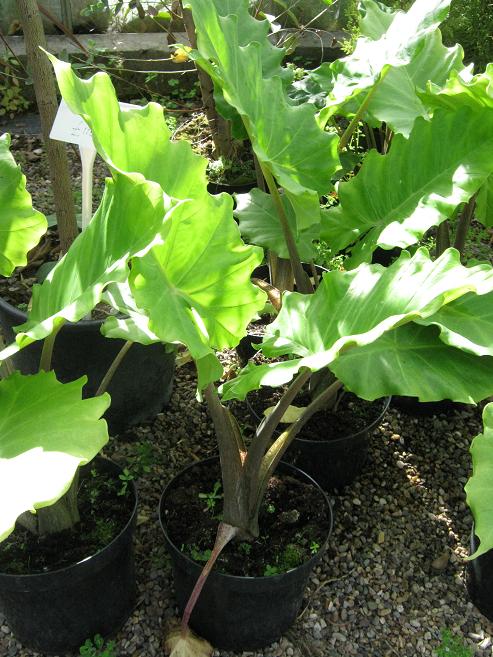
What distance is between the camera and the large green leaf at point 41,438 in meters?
0.85

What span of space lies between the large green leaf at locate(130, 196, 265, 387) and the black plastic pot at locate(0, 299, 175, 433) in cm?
77

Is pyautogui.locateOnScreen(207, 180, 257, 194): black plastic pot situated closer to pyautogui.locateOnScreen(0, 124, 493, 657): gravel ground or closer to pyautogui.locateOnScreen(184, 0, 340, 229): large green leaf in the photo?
pyautogui.locateOnScreen(0, 124, 493, 657): gravel ground

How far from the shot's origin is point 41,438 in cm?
102

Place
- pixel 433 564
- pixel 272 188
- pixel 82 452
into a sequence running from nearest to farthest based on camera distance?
pixel 82 452 < pixel 272 188 < pixel 433 564

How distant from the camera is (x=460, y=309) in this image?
1281 millimetres

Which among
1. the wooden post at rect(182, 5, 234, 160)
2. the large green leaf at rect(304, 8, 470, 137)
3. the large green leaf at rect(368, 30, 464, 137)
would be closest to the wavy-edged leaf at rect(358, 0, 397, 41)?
the large green leaf at rect(304, 8, 470, 137)

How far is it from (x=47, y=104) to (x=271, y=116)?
663mm

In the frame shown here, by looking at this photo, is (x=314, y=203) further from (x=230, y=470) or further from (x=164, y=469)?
(x=164, y=469)

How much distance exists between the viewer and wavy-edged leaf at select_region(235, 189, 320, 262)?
175 cm

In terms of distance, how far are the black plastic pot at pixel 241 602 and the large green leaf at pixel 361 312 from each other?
1.46ft

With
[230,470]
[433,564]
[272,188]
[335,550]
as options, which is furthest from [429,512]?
[272,188]

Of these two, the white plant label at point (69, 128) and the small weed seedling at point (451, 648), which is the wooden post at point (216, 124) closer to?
the white plant label at point (69, 128)

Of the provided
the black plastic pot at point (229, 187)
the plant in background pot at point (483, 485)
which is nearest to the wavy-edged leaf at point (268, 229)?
the plant in background pot at point (483, 485)

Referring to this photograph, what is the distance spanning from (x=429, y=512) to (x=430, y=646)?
40 centimetres
